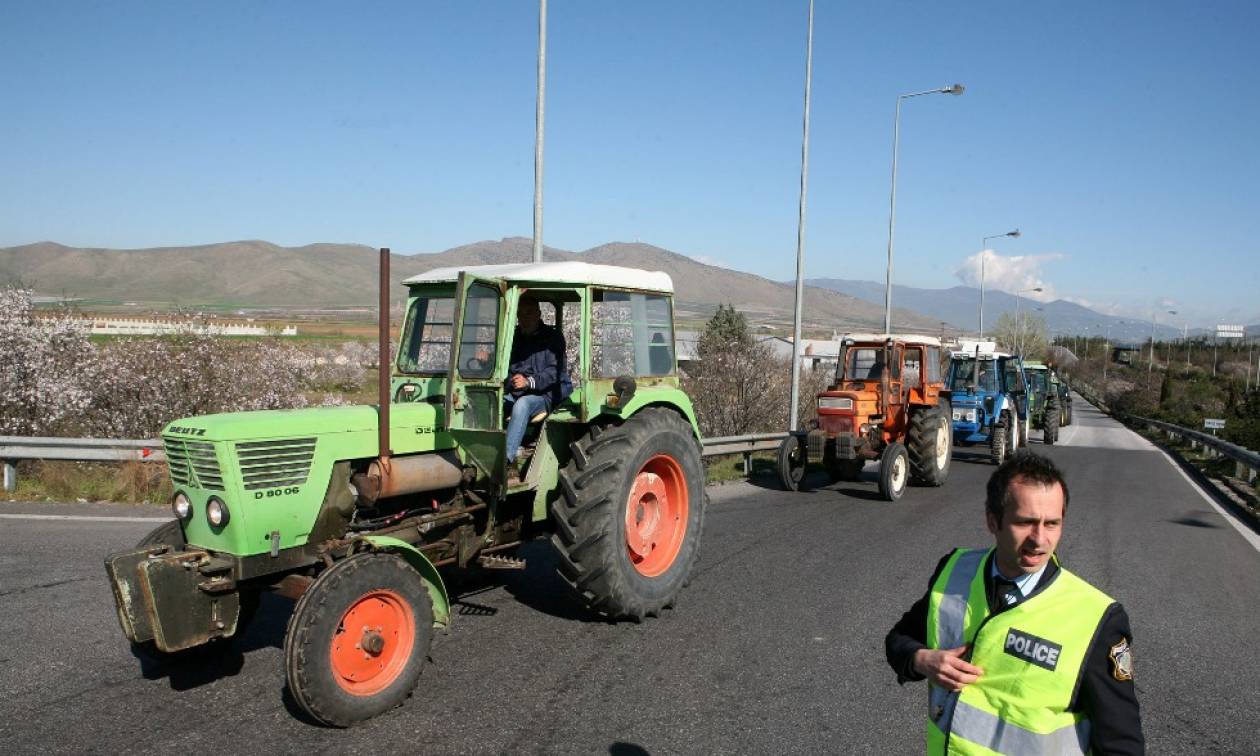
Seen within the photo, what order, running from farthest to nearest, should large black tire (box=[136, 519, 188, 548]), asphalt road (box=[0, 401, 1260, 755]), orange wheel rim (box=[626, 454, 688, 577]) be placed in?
orange wheel rim (box=[626, 454, 688, 577]) → large black tire (box=[136, 519, 188, 548]) → asphalt road (box=[0, 401, 1260, 755])

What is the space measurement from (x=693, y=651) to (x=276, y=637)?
8.54 feet

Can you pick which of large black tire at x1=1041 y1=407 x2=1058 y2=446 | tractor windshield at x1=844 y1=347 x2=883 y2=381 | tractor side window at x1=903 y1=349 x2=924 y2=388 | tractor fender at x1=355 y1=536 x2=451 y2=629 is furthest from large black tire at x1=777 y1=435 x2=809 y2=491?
large black tire at x1=1041 y1=407 x2=1058 y2=446

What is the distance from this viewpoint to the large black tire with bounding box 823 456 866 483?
1306 centimetres

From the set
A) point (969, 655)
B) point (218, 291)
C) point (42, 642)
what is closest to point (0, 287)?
point (42, 642)

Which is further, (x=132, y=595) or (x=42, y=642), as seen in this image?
(x=42, y=642)

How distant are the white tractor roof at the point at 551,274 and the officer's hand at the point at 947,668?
3.83 metres

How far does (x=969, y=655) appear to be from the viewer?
219 centimetres

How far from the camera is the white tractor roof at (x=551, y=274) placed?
5.58 metres

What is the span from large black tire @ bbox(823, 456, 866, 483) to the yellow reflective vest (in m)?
10.9

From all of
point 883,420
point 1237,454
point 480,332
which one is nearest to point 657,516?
point 480,332

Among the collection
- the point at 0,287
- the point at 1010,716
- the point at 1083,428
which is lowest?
the point at 1083,428

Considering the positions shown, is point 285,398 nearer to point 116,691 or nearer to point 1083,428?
point 116,691

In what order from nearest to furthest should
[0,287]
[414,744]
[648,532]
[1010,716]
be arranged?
[1010,716]
[414,744]
[648,532]
[0,287]

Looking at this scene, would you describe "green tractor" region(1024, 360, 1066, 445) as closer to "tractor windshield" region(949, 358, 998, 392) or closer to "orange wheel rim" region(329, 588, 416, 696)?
"tractor windshield" region(949, 358, 998, 392)
